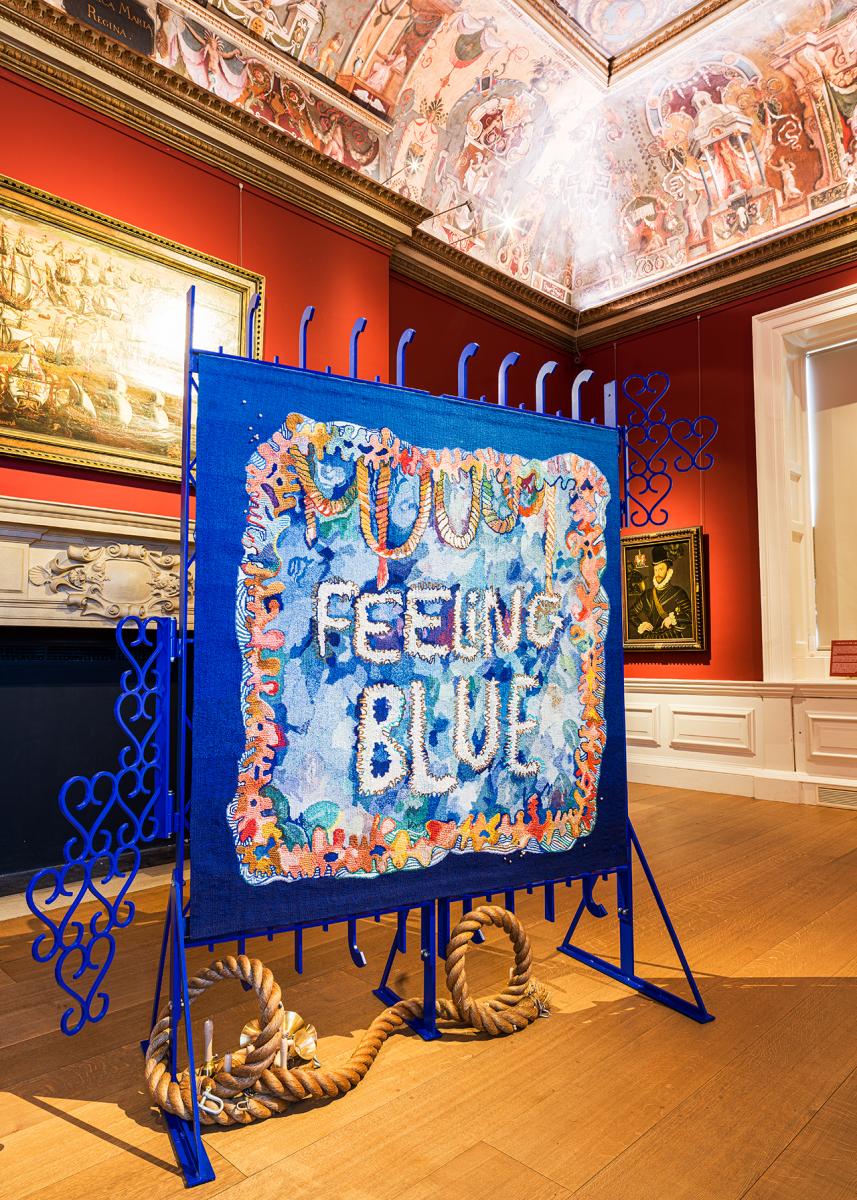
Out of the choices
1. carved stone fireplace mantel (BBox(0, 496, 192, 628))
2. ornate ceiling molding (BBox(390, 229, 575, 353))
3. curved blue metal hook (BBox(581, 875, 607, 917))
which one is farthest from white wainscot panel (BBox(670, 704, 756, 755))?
carved stone fireplace mantel (BBox(0, 496, 192, 628))

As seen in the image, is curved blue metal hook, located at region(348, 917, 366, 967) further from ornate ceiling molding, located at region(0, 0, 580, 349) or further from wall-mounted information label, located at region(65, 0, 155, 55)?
wall-mounted information label, located at region(65, 0, 155, 55)

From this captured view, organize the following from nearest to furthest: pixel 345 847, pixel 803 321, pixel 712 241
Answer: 1. pixel 345 847
2. pixel 803 321
3. pixel 712 241

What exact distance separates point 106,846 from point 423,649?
1300mm

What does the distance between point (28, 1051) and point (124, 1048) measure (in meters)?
0.30

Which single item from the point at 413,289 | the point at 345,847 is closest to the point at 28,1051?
the point at 345,847

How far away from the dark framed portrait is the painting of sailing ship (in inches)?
185

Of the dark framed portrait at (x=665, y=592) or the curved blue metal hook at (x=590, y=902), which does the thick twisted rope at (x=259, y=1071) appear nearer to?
the curved blue metal hook at (x=590, y=902)

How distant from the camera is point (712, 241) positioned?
7246mm

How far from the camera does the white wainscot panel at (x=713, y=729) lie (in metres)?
6.84

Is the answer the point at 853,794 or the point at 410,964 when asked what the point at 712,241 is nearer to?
the point at 853,794

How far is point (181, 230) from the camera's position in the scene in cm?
481

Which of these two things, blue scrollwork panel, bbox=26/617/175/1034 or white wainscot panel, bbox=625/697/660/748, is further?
white wainscot panel, bbox=625/697/660/748

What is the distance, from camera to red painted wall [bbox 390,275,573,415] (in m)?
6.71

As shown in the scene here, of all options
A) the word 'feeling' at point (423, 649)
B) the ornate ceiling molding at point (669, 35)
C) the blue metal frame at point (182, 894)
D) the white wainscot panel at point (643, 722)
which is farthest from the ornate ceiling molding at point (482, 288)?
the word 'feeling' at point (423, 649)
